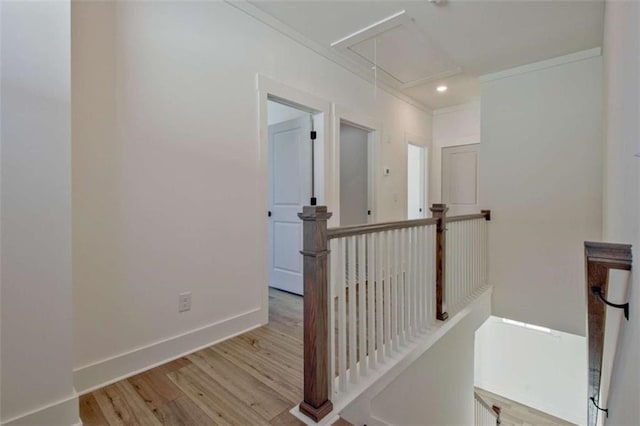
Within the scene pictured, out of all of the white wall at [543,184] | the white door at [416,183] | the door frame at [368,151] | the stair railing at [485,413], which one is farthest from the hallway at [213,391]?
the white door at [416,183]

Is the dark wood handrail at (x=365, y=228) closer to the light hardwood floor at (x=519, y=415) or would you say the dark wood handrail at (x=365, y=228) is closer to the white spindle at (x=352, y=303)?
the white spindle at (x=352, y=303)

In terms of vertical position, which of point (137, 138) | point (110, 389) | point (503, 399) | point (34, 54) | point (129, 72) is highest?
point (129, 72)

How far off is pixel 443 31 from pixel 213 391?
320cm

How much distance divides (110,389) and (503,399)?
541 centimetres

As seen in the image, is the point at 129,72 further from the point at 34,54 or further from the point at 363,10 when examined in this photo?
the point at 363,10

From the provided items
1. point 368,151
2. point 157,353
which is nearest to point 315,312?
point 157,353

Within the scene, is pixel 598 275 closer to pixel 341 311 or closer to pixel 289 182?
pixel 341 311

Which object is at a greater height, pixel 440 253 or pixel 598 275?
pixel 598 275

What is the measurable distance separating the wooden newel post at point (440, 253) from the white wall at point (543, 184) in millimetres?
1601

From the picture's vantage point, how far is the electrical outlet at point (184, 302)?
207 centimetres

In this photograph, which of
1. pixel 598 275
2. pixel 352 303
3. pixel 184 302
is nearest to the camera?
pixel 598 275

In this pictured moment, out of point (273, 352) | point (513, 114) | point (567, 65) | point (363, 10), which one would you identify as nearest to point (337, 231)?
point (273, 352)

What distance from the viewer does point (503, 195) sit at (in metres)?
3.63

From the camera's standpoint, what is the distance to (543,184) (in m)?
3.39
